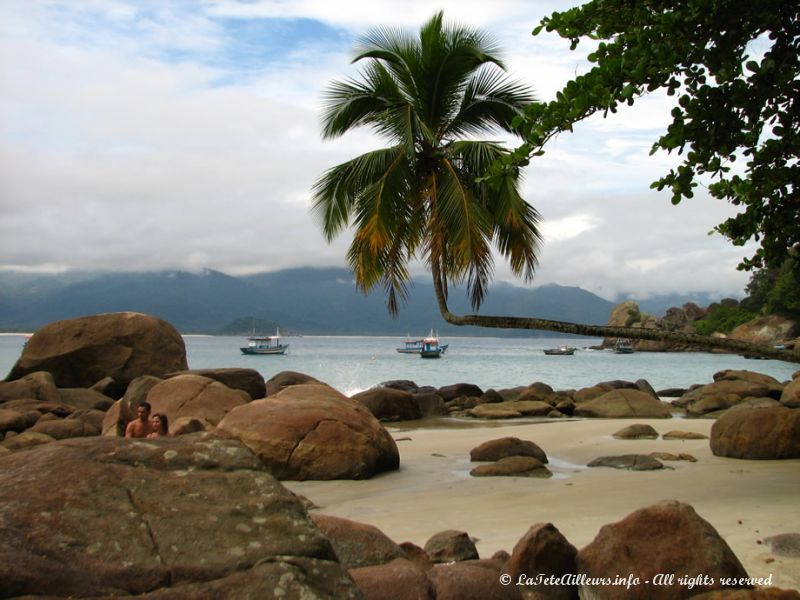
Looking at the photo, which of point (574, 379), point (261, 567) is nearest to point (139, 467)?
point (261, 567)

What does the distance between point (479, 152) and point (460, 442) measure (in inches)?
261

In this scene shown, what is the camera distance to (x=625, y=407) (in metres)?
23.9

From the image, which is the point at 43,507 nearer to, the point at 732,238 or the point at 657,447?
the point at 732,238

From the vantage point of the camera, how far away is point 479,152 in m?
14.8

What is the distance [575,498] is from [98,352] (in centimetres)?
2033

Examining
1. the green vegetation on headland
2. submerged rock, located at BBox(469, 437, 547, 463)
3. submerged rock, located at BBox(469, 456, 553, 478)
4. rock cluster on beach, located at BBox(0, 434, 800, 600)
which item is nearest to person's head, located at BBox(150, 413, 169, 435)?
submerged rock, located at BBox(469, 456, 553, 478)

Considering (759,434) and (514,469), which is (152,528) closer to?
(514,469)

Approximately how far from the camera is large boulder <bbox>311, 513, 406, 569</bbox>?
5824 mm

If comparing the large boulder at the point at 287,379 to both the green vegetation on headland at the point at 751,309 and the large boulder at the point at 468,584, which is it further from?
the green vegetation on headland at the point at 751,309

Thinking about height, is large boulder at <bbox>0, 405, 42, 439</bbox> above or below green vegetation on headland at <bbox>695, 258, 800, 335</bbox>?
below

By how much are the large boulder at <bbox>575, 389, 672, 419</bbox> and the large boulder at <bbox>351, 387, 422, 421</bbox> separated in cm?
556

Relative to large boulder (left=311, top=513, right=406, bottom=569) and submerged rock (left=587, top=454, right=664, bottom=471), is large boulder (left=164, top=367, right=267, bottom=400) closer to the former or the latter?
submerged rock (left=587, top=454, right=664, bottom=471)

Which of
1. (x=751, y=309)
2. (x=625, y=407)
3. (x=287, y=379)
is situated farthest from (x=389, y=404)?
(x=751, y=309)

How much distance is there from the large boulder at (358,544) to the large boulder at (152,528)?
2580 millimetres
